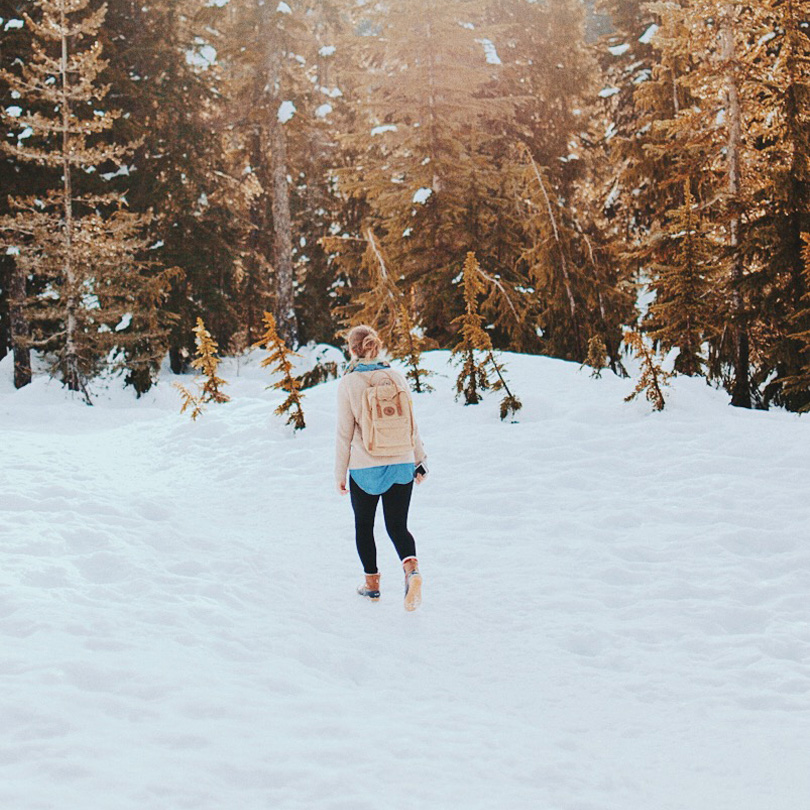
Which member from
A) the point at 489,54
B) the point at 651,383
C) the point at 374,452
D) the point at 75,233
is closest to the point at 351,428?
the point at 374,452

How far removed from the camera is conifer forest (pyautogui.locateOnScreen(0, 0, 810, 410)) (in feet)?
34.2

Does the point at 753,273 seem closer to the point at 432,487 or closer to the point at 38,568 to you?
the point at 432,487

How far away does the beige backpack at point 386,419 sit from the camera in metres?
4.99

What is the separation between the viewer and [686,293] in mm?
10125

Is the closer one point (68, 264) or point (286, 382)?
point (286, 382)

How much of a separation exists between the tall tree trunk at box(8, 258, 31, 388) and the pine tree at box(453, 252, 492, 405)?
13.1 meters

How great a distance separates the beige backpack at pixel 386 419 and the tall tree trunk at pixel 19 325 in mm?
16367

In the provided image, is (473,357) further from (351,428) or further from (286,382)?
(351,428)

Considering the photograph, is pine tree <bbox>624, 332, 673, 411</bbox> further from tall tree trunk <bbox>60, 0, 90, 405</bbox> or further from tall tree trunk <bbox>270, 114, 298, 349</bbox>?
tall tree trunk <bbox>270, 114, 298, 349</bbox>

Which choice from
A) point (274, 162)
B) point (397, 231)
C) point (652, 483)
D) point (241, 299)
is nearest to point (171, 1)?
point (274, 162)

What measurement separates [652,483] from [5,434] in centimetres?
908

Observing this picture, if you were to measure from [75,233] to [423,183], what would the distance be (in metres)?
9.11

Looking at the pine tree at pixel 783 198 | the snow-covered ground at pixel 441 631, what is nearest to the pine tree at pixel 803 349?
the pine tree at pixel 783 198

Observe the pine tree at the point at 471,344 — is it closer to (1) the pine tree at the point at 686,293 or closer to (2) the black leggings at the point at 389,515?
(1) the pine tree at the point at 686,293
